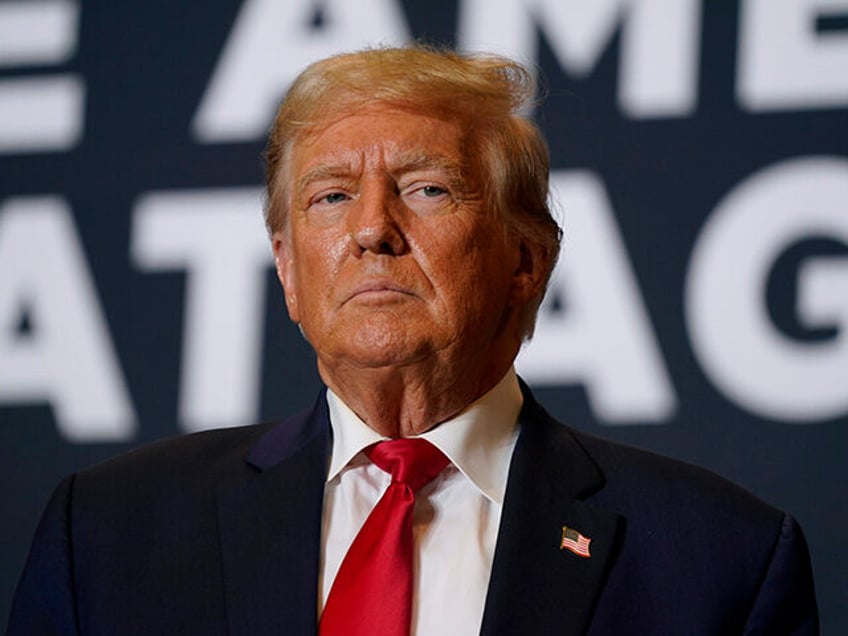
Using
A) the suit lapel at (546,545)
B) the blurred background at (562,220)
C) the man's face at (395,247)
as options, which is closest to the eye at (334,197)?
the man's face at (395,247)

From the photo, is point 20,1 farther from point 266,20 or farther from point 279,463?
point 279,463

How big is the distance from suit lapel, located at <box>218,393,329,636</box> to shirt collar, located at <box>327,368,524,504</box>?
0.07ft

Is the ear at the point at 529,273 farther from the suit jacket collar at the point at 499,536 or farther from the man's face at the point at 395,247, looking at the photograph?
the suit jacket collar at the point at 499,536

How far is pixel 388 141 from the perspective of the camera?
1921 mm

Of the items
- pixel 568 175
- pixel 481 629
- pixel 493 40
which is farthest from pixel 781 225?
pixel 481 629

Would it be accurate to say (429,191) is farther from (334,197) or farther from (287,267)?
(287,267)

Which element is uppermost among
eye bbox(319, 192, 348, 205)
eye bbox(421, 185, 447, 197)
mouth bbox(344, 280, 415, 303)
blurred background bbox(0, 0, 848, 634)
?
eye bbox(421, 185, 447, 197)

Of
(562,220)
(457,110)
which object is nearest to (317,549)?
(457,110)

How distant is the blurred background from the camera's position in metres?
2.83

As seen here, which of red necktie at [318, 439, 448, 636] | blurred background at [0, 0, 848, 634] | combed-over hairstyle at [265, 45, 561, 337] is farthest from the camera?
blurred background at [0, 0, 848, 634]

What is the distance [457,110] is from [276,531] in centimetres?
58

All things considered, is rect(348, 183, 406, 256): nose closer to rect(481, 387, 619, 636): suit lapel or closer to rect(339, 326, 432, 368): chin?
rect(339, 326, 432, 368): chin

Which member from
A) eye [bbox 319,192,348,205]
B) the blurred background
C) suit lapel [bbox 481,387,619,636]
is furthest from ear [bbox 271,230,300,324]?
the blurred background

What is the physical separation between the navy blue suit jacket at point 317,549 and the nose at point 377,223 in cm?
24
